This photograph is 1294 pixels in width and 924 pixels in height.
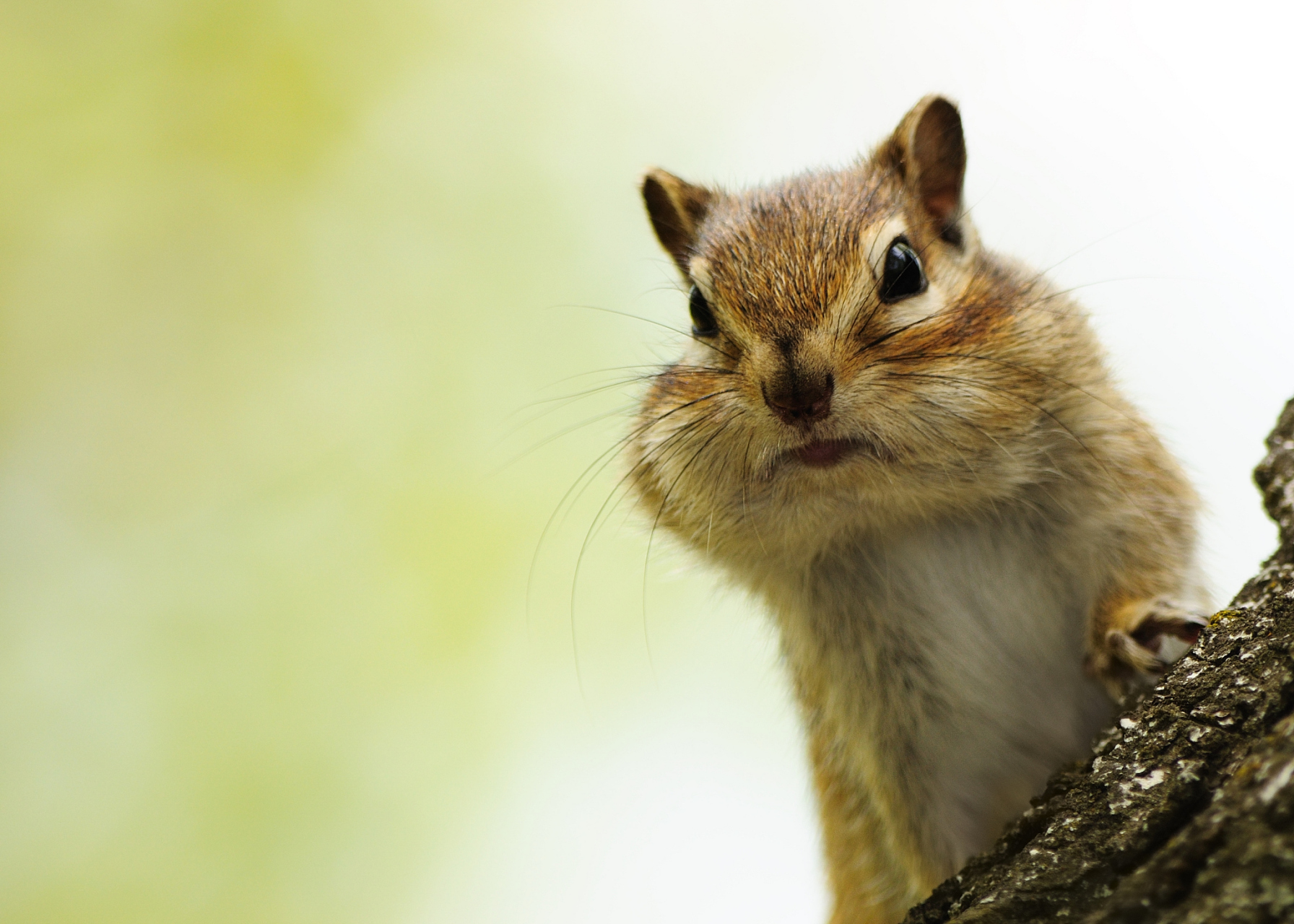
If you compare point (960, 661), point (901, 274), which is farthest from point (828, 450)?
point (960, 661)

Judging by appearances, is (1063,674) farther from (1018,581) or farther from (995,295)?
(995,295)

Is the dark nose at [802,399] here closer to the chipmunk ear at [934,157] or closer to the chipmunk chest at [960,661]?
the chipmunk chest at [960,661]

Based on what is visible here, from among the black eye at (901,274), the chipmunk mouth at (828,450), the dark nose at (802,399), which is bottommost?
the chipmunk mouth at (828,450)

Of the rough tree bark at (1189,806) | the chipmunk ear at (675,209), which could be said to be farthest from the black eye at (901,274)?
the rough tree bark at (1189,806)

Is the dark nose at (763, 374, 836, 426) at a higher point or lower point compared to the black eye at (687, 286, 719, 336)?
lower

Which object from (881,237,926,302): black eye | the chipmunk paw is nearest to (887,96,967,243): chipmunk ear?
(881,237,926,302): black eye

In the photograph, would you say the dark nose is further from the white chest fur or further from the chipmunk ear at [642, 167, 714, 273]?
the chipmunk ear at [642, 167, 714, 273]
